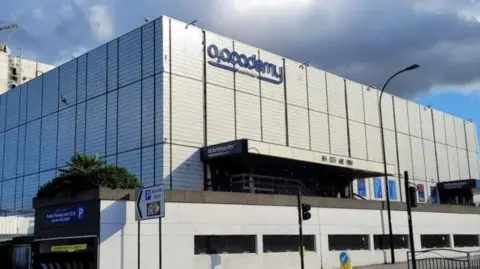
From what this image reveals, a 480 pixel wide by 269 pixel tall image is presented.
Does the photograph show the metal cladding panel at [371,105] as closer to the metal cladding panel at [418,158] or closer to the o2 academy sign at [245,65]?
the metal cladding panel at [418,158]

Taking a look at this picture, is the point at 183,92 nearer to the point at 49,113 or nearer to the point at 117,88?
the point at 117,88

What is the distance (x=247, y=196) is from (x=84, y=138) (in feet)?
72.3

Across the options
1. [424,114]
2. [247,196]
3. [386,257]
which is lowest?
[386,257]

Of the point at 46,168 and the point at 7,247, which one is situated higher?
the point at 46,168

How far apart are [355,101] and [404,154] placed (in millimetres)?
10364

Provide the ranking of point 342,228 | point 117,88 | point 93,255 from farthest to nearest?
point 117,88, point 342,228, point 93,255

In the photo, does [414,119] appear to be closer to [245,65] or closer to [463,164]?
[463,164]

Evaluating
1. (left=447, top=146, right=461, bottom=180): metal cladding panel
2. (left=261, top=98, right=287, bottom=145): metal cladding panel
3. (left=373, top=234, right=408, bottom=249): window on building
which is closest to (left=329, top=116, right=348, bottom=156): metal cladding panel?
(left=261, top=98, right=287, bottom=145): metal cladding panel

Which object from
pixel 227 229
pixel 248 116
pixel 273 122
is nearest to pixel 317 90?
pixel 273 122

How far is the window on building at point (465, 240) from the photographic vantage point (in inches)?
1838

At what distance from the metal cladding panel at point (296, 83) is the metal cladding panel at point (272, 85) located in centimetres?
81

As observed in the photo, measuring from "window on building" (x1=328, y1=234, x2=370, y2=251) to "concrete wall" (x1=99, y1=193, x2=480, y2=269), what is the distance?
294 millimetres

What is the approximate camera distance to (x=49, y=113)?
52.9m

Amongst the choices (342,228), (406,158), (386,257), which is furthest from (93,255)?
(406,158)
